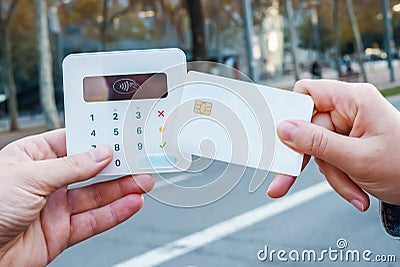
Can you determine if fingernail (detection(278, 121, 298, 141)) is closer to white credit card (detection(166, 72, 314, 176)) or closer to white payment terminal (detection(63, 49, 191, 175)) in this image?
white credit card (detection(166, 72, 314, 176))

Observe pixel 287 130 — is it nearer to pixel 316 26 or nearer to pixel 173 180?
pixel 173 180

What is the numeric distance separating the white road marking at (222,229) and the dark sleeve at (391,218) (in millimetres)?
1519

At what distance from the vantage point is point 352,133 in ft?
2.44

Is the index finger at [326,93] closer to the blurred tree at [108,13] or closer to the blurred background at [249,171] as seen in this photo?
the blurred background at [249,171]

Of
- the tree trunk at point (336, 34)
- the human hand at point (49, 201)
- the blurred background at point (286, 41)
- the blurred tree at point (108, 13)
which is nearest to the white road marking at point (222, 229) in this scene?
the blurred background at point (286, 41)

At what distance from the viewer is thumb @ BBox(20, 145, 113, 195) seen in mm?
713

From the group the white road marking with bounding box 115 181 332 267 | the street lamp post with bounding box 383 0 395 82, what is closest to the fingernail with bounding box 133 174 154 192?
the street lamp post with bounding box 383 0 395 82

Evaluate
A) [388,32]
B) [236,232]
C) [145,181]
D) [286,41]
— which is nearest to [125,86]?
[145,181]

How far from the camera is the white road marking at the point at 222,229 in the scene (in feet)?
7.84

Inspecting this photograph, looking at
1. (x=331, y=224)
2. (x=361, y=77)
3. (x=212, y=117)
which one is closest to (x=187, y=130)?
(x=212, y=117)

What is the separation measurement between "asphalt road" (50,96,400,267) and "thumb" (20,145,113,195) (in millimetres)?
1058

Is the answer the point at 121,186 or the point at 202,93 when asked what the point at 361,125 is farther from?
the point at 121,186

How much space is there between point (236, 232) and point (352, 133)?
75.4 inches

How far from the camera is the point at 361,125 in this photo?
735mm
